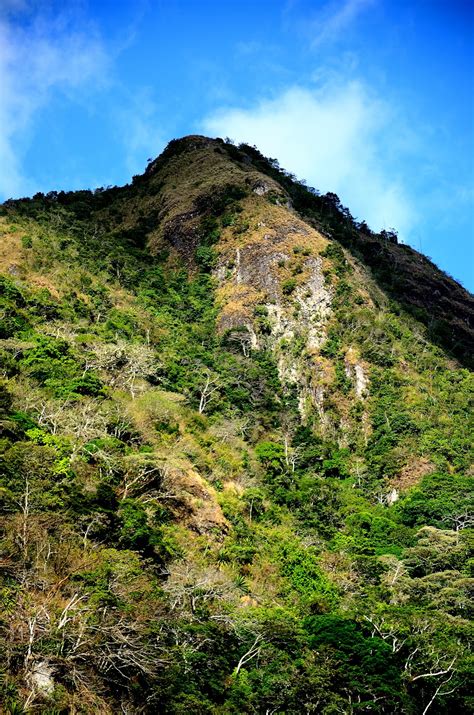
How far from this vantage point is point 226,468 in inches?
1640

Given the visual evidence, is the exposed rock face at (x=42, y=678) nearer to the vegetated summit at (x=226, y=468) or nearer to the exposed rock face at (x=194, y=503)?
the vegetated summit at (x=226, y=468)

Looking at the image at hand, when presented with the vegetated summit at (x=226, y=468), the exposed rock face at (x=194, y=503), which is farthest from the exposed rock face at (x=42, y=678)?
the exposed rock face at (x=194, y=503)

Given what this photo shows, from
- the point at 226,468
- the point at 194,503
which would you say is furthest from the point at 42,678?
the point at 226,468

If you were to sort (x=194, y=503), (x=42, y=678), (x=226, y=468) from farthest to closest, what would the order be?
1. (x=226, y=468)
2. (x=194, y=503)
3. (x=42, y=678)

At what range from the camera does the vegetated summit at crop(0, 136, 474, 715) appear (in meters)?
20.0

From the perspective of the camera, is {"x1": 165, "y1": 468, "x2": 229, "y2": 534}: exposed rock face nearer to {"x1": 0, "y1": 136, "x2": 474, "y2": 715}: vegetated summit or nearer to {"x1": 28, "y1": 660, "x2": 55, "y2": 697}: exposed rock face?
{"x1": 0, "y1": 136, "x2": 474, "y2": 715}: vegetated summit

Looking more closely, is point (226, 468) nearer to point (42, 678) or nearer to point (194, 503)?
point (194, 503)

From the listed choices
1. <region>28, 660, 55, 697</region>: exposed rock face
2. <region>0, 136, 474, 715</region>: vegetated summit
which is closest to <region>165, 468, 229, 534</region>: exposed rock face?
<region>0, 136, 474, 715</region>: vegetated summit

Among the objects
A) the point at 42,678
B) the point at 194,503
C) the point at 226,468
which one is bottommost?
the point at 42,678

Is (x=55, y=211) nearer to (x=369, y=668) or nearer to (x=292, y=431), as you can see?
(x=292, y=431)

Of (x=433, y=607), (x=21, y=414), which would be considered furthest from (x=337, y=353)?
(x=21, y=414)

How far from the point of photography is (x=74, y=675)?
16672 millimetres

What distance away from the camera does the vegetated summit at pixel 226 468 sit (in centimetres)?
2005

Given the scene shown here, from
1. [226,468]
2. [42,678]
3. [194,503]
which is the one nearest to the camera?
[42,678]
